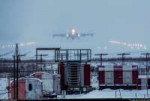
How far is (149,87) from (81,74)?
260 cm

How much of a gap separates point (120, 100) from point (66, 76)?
826cm

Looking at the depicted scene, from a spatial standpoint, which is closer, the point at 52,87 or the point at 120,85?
the point at 52,87

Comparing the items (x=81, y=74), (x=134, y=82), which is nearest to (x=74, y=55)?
(x=81, y=74)

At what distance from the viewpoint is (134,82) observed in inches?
731

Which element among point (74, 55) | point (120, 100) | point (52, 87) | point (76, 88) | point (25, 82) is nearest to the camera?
point (120, 100)

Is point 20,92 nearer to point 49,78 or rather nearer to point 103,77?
point 49,78

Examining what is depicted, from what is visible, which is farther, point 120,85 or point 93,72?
point 93,72

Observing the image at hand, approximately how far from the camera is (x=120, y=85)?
61.2 ft

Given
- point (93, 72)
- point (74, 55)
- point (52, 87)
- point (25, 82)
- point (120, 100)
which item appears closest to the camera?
point (120, 100)

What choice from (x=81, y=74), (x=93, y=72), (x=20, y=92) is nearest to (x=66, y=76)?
(x=81, y=74)

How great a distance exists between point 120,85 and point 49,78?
288 cm

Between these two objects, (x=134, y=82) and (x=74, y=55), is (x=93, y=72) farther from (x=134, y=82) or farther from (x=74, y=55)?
(x=134, y=82)

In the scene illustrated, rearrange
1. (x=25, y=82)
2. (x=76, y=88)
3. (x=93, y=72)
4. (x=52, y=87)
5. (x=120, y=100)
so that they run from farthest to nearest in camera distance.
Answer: (x=93, y=72)
(x=76, y=88)
(x=52, y=87)
(x=25, y=82)
(x=120, y=100)

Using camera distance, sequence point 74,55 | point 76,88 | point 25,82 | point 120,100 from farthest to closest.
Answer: point 74,55 < point 76,88 < point 25,82 < point 120,100
